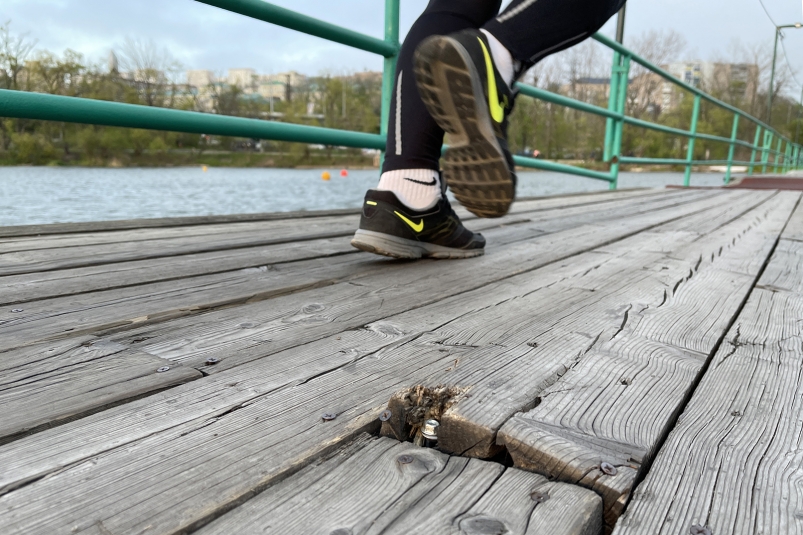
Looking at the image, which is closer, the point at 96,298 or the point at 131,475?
the point at 131,475

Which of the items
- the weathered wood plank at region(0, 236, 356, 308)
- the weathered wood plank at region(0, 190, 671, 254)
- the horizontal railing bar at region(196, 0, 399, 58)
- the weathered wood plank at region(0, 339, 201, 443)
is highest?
the horizontal railing bar at region(196, 0, 399, 58)

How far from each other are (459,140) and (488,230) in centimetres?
76

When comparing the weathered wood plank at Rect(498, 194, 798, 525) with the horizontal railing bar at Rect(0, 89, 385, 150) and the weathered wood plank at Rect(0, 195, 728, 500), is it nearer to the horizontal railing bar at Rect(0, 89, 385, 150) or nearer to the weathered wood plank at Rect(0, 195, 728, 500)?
the weathered wood plank at Rect(0, 195, 728, 500)

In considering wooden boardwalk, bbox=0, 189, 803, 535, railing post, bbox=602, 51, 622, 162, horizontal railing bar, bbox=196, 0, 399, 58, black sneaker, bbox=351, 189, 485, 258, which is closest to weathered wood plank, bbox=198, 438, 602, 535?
wooden boardwalk, bbox=0, 189, 803, 535

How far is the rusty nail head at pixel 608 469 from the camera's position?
40 cm

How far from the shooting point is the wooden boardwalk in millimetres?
370

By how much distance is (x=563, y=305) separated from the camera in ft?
2.84

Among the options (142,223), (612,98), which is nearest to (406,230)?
(142,223)

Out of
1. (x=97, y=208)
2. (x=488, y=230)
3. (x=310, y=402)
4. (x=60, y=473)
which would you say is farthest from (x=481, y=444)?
(x=97, y=208)

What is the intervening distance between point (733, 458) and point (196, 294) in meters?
0.71

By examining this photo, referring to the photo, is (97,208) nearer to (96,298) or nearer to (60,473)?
(96,298)

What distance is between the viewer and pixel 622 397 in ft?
1.75

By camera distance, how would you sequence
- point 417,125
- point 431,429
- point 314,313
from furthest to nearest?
point 417,125
point 314,313
point 431,429

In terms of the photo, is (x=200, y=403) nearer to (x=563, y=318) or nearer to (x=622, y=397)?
(x=622, y=397)
